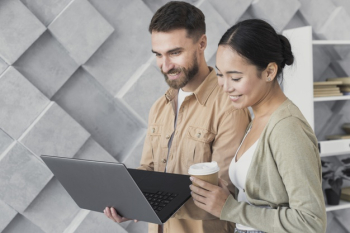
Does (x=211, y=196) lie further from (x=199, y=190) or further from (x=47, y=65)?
(x=47, y=65)

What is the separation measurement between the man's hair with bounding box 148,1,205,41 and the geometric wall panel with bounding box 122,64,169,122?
707mm

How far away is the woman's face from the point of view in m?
0.85

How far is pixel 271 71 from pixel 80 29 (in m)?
1.09

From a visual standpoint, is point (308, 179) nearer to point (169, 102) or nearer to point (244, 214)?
point (244, 214)

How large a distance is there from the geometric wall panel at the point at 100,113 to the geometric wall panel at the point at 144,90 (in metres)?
0.04

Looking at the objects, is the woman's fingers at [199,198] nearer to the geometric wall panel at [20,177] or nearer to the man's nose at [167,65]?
the man's nose at [167,65]

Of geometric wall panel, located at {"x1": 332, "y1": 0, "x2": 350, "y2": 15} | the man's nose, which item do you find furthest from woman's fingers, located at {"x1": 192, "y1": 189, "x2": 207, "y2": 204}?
geometric wall panel, located at {"x1": 332, "y1": 0, "x2": 350, "y2": 15}

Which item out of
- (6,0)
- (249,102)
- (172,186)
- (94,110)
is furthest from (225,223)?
(6,0)

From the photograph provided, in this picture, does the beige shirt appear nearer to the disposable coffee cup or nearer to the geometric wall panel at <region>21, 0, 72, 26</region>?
the disposable coffee cup

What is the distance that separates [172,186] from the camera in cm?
94

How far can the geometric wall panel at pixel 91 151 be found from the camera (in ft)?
5.90

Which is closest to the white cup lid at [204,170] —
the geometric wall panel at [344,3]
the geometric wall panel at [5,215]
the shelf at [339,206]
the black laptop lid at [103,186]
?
the black laptop lid at [103,186]

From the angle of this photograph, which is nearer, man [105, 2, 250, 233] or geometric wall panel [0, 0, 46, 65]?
man [105, 2, 250, 233]

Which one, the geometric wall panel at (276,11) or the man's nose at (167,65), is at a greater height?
the man's nose at (167,65)
